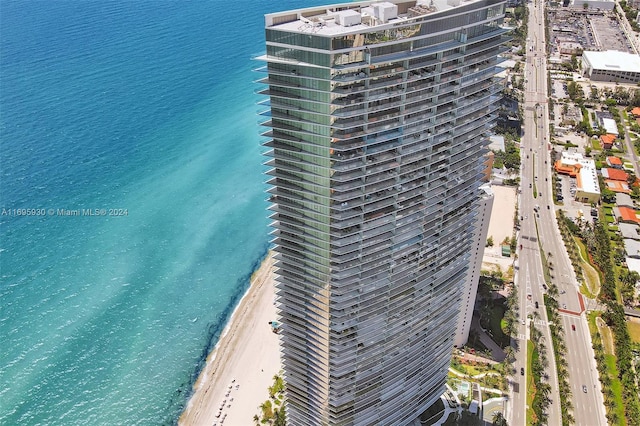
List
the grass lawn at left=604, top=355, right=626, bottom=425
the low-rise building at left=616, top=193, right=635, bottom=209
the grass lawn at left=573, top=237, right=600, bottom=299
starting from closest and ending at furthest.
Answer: the grass lawn at left=604, top=355, right=626, bottom=425 → the grass lawn at left=573, top=237, right=600, bottom=299 → the low-rise building at left=616, top=193, right=635, bottom=209

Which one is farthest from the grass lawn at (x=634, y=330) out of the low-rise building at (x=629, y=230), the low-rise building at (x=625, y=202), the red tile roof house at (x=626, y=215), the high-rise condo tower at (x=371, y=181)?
the high-rise condo tower at (x=371, y=181)

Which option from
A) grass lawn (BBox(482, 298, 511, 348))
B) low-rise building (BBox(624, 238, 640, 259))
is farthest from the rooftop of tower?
low-rise building (BBox(624, 238, 640, 259))

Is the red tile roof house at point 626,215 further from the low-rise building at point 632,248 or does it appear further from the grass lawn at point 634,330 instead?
the grass lawn at point 634,330

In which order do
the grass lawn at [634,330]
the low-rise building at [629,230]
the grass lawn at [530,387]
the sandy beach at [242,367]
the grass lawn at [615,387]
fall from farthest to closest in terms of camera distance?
the low-rise building at [629,230]
the grass lawn at [634,330]
the sandy beach at [242,367]
the grass lawn at [615,387]
the grass lawn at [530,387]

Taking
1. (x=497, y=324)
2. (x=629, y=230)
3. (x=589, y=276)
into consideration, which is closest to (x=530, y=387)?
(x=497, y=324)

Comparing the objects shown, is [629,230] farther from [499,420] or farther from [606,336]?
[499,420]

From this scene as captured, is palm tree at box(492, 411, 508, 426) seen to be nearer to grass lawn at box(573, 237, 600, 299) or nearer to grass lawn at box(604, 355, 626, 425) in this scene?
grass lawn at box(604, 355, 626, 425)
